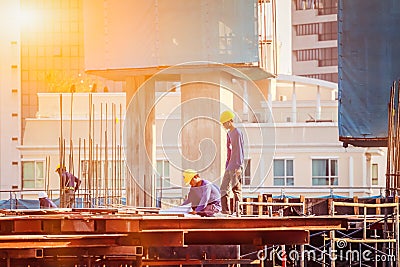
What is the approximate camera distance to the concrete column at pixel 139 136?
4119 centimetres

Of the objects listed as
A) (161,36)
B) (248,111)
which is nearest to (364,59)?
(161,36)

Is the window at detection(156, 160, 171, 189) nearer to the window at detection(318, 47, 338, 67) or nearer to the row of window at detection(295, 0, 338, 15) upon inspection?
the row of window at detection(295, 0, 338, 15)

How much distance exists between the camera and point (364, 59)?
36531 mm

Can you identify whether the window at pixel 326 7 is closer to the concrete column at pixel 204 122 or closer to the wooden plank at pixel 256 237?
the concrete column at pixel 204 122

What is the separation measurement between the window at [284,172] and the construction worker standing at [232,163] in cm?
3227

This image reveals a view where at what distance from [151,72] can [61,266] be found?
1704 centimetres

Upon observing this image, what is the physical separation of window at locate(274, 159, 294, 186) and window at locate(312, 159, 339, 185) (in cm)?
109

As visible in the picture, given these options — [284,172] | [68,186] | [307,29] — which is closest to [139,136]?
[68,186]

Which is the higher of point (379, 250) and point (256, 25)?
point (256, 25)

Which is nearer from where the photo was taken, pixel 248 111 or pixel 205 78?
pixel 205 78

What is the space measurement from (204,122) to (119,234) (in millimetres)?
18229

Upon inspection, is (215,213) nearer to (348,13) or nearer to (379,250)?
(379,250)

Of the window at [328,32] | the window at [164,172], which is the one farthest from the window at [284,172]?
the window at [328,32]

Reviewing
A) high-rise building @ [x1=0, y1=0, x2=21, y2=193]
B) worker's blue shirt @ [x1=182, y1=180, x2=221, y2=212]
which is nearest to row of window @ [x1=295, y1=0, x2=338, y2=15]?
high-rise building @ [x1=0, y1=0, x2=21, y2=193]
